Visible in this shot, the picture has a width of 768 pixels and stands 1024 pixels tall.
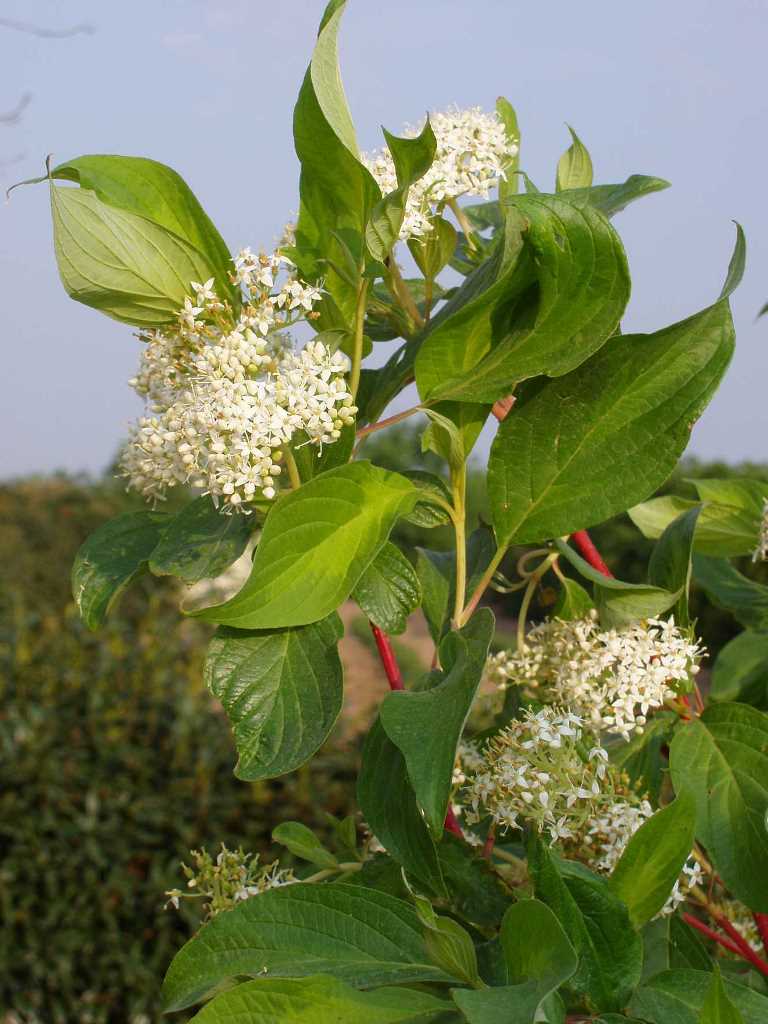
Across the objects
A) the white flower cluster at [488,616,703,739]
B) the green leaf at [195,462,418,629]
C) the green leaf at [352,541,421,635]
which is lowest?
the white flower cluster at [488,616,703,739]

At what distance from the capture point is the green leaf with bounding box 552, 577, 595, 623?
1.10 m

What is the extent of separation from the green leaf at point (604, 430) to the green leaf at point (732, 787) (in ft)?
0.80

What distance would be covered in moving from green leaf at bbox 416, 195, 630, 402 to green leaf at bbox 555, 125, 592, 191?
276mm

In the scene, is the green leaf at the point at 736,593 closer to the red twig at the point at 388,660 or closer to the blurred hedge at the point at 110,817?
the red twig at the point at 388,660

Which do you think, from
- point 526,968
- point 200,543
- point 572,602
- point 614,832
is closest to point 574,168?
point 572,602

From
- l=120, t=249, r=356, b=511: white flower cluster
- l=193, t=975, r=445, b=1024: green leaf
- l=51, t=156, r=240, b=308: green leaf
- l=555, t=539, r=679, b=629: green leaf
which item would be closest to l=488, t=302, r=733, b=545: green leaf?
l=555, t=539, r=679, b=629: green leaf

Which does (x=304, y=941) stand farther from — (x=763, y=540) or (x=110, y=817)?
(x=110, y=817)

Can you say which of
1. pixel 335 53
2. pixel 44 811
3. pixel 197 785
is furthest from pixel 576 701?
pixel 44 811

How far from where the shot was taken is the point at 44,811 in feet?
10.2

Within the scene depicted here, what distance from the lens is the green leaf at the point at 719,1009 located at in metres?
0.61

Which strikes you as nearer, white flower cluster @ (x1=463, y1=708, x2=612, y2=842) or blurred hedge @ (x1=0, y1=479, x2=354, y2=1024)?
white flower cluster @ (x1=463, y1=708, x2=612, y2=842)

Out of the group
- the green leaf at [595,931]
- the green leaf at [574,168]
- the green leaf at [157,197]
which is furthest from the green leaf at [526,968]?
the green leaf at [574,168]

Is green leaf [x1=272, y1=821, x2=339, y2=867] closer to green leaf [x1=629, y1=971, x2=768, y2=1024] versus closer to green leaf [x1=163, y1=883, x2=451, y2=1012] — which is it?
green leaf [x1=163, y1=883, x2=451, y2=1012]

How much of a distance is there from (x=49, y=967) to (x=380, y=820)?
2654 millimetres
